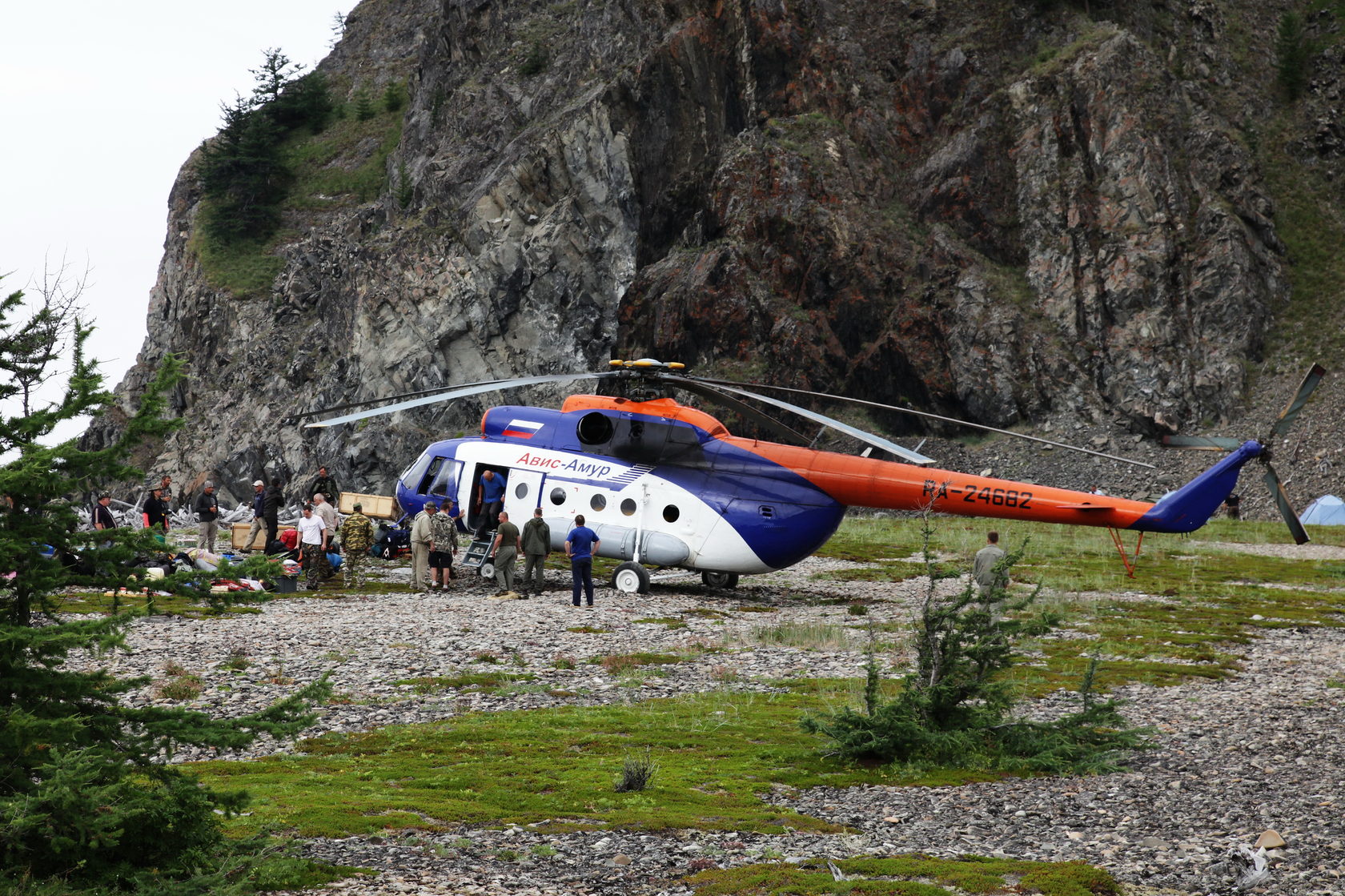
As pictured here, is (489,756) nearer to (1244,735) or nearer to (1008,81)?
(1244,735)

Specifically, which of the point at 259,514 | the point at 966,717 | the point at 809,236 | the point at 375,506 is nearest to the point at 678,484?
the point at 375,506

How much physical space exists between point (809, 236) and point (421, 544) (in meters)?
47.4

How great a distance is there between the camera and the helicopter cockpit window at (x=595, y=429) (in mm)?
22719

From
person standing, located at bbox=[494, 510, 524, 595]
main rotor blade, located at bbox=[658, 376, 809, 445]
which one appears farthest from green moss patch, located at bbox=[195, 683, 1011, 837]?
person standing, located at bbox=[494, 510, 524, 595]

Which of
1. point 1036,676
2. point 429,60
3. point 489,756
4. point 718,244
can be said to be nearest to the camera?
point 489,756

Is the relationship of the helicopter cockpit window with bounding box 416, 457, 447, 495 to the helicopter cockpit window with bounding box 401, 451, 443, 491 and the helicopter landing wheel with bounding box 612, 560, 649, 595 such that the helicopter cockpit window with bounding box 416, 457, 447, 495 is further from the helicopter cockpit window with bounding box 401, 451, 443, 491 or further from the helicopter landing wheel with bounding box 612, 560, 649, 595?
the helicopter landing wheel with bounding box 612, 560, 649, 595

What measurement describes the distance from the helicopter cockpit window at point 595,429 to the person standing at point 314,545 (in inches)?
233

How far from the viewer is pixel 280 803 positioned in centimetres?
825

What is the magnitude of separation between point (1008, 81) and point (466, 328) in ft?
124

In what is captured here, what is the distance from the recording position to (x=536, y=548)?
21.9m

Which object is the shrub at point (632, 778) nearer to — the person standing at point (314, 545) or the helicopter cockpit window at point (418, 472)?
the person standing at point (314, 545)

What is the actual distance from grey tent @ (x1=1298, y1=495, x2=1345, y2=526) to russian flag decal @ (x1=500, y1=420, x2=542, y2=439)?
39.4 meters

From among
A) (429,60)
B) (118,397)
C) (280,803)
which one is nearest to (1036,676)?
(280,803)

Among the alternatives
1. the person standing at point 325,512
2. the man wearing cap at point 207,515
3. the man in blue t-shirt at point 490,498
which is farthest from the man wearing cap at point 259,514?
the man in blue t-shirt at point 490,498
